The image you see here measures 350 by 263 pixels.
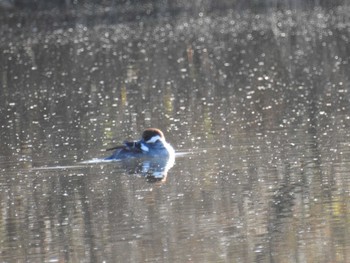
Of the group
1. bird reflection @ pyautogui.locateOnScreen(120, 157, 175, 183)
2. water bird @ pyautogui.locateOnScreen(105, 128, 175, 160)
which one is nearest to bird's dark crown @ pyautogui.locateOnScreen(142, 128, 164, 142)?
water bird @ pyautogui.locateOnScreen(105, 128, 175, 160)

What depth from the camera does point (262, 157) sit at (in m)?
14.8

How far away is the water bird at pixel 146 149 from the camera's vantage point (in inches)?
609

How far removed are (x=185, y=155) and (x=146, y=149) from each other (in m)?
0.59

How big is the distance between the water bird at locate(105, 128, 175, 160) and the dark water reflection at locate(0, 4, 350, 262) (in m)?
0.30

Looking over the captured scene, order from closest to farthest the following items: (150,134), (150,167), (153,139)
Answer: (150,167) → (153,139) → (150,134)

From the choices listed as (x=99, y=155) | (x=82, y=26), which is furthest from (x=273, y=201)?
(x=82, y=26)

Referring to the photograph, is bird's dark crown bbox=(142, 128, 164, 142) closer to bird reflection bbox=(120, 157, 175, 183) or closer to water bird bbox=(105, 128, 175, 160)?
water bird bbox=(105, 128, 175, 160)

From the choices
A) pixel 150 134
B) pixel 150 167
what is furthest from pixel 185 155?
pixel 150 134

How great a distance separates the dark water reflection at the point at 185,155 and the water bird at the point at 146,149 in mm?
298

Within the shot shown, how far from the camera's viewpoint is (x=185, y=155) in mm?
15539

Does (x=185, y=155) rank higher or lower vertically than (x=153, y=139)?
lower

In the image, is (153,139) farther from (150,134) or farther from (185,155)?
(185,155)

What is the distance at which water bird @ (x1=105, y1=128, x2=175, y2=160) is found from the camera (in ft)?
50.8

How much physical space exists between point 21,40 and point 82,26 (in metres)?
4.76
